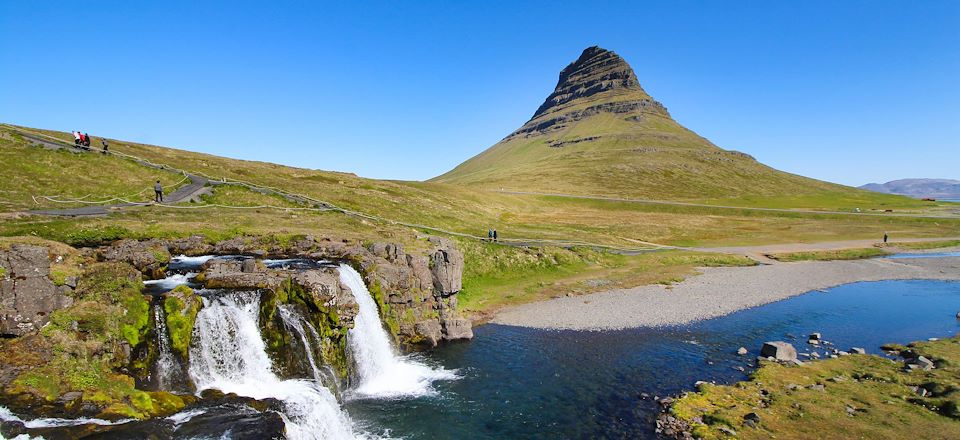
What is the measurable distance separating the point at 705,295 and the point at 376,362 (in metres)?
43.5

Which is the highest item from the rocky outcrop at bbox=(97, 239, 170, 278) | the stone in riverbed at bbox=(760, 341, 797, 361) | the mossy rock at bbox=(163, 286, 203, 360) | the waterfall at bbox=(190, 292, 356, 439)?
the rocky outcrop at bbox=(97, 239, 170, 278)

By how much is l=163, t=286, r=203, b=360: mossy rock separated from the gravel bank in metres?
29.7

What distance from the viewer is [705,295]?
57.5 m

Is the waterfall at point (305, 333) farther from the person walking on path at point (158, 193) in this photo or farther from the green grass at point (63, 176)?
the person walking on path at point (158, 193)

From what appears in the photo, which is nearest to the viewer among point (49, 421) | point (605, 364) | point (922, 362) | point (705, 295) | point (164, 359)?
point (49, 421)

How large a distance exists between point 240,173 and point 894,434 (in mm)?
94508

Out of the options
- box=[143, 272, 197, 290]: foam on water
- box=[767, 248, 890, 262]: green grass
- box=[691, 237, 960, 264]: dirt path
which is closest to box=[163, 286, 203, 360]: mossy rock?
box=[143, 272, 197, 290]: foam on water

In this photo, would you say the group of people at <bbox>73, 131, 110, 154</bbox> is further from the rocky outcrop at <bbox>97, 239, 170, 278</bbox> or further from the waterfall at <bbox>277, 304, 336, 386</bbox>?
the waterfall at <bbox>277, 304, 336, 386</bbox>

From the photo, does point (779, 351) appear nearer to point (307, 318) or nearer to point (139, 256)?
point (307, 318)

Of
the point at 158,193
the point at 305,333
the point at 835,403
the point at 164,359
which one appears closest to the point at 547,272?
the point at 835,403

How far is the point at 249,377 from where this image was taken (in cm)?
2591

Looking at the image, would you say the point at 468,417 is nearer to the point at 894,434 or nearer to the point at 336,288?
the point at 336,288

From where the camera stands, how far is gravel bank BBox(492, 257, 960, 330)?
48.1m

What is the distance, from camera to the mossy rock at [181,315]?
24531 mm
